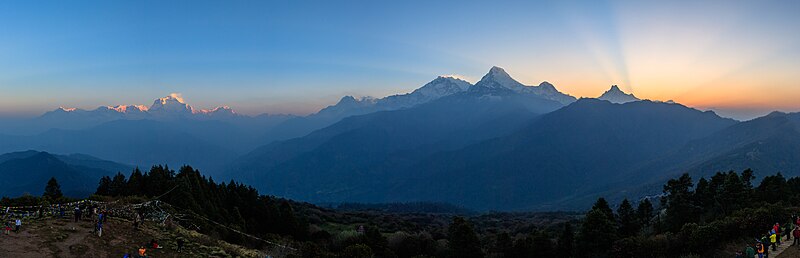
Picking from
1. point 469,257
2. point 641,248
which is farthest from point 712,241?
point 469,257

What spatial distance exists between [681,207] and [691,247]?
32.2m

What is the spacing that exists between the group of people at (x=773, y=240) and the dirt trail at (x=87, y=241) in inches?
1604

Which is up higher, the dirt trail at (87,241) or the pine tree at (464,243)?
the dirt trail at (87,241)

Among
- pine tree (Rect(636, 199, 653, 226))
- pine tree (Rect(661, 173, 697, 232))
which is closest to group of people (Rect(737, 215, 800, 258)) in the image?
pine tree (Rect(661, 173, 697, 232))

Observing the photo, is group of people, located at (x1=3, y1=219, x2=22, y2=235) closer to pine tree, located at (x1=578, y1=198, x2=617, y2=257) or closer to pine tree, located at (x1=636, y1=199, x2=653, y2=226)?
pine tree, located at (x1=578, y1=198, x2=617, y2=257)

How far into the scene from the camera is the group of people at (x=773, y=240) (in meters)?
30.9

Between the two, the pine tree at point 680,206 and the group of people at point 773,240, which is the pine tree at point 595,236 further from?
the group of people at point 773,240

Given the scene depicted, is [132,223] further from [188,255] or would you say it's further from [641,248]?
[641,248]

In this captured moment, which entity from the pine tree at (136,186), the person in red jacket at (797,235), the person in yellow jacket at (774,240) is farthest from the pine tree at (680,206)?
the pine tree at (136,186)

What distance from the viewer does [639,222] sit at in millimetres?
74125

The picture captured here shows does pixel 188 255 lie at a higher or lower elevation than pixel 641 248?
higher

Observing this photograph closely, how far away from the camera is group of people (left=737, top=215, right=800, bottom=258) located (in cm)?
3089

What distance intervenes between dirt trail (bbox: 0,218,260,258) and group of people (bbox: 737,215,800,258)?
40.7 meters

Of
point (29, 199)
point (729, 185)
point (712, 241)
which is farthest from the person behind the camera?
point (729, 185)
